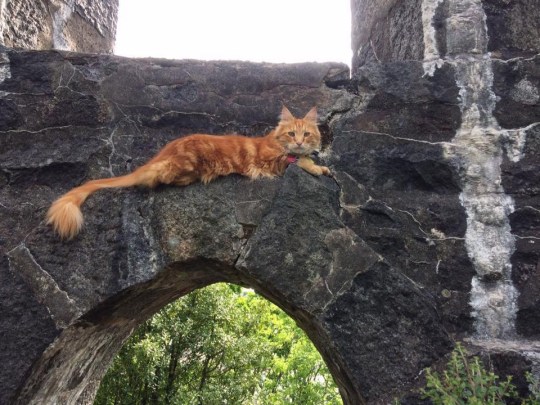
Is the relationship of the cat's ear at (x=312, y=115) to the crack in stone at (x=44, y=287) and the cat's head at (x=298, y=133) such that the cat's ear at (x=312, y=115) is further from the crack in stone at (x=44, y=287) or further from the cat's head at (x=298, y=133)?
the crack in stone at (x=44, y=287)

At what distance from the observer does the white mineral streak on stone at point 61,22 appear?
344cm

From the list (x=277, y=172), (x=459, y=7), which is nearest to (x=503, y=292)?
(x=277, y=172)

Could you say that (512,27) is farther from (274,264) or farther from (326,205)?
(274,264)

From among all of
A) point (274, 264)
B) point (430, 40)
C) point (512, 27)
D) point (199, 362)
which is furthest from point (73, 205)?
point (199, 362)

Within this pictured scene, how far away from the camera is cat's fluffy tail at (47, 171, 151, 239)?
227cm

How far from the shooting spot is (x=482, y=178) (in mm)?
2402

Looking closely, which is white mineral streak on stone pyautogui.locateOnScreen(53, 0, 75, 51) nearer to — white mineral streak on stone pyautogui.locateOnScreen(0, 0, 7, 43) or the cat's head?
white mineral streak on stone pyautogui.locateOnScreen(0, 0, 7, 43)

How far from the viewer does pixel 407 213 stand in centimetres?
241

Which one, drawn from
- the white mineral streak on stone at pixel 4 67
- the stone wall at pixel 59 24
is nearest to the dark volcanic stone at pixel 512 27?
the white mineral streak on stone at pixel 4 67

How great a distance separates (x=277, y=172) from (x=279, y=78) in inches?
21.7

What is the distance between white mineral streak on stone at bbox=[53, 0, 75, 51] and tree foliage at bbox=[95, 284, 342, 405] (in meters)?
4.03

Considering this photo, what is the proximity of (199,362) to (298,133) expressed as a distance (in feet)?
18.1

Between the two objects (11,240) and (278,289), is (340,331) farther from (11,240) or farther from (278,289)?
(11,240)

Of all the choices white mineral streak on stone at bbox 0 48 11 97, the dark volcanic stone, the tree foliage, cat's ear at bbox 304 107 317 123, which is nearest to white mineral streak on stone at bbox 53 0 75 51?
white mineral streak on stone at bbox 0 48 11 97
